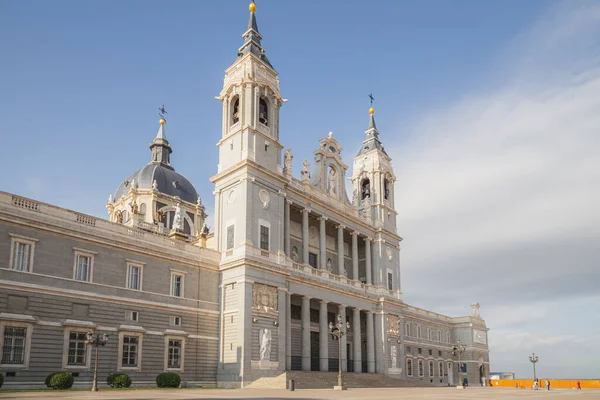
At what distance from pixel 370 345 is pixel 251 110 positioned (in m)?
27.3

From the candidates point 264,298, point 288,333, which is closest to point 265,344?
point 264,298

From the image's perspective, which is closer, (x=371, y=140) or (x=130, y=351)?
(x=130, y=351)

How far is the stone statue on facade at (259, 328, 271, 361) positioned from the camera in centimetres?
4256

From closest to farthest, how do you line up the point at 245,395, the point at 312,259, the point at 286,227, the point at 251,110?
the point at 245,395, the point at 251,110, the point at 286,227, the point at 312,259

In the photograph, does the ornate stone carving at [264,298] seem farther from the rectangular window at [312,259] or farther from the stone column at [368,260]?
the stone column at [368,260]

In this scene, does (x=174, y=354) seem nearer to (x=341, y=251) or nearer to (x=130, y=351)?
(x=130, y=351)

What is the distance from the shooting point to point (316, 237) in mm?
57375

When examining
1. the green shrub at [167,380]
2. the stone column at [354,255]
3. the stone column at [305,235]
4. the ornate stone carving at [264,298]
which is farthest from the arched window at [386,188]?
the green shrub at [167,380]

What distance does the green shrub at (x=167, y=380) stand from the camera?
123 ft

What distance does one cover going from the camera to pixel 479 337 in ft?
283

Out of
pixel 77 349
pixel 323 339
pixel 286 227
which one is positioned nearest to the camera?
pixel 77 349

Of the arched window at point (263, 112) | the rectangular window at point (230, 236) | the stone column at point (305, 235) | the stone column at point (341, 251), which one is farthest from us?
the stone column at point (341, 251)

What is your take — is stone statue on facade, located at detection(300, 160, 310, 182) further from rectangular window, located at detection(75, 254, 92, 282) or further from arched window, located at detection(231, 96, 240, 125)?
rectangular window, located at detection(75, 254, 92, 282)

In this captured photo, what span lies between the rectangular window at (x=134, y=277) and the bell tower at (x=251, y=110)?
41.3 feet
